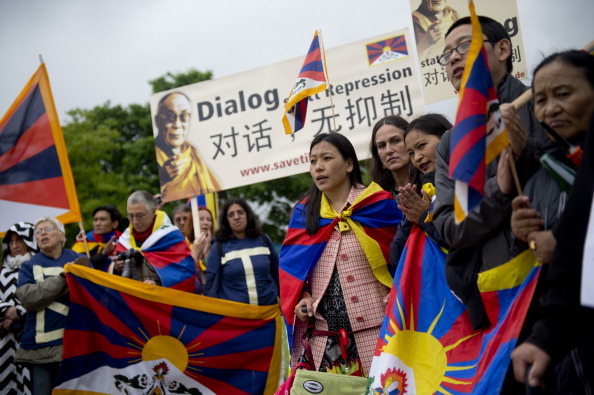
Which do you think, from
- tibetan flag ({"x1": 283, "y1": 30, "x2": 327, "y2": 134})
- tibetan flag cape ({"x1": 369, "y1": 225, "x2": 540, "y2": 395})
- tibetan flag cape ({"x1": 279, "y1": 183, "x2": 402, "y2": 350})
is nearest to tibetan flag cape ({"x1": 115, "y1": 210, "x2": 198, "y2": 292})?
tibetan flag ({"x1": 283, "y1": 30, "x2": 327, "y2": 134})

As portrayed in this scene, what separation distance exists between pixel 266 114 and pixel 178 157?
1.35 metres

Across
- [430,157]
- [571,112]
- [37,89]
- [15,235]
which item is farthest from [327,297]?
[37,89]

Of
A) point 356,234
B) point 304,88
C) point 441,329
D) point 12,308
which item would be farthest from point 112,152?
point 441,329

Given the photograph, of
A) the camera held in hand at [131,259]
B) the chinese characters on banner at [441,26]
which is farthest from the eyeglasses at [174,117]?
the chinese characters on banner at [441,26]

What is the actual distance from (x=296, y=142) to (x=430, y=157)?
4.38 metres

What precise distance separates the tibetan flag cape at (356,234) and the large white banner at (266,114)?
3.64 m

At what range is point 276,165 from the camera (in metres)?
8.03

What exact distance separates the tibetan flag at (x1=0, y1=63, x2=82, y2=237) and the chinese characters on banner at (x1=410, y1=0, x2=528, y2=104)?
3.80 metres

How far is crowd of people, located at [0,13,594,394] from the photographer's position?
1.96m

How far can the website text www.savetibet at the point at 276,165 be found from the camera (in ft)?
26.0

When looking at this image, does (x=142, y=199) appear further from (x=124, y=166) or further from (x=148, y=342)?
(x=124, y=166)

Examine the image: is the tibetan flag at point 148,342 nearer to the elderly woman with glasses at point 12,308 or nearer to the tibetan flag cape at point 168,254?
the tibetan flag cape at point 168,254

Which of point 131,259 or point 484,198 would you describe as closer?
point 484,198

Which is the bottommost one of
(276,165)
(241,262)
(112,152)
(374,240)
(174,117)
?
(241,262)
